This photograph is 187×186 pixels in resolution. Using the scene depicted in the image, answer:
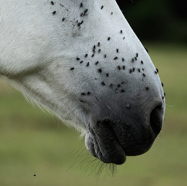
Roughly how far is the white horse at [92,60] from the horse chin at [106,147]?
0.02 m

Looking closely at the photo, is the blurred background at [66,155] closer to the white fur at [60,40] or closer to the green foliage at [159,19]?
the white fur at [60,40]

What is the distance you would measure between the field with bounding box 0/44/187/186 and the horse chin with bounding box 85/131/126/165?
0.71 ft

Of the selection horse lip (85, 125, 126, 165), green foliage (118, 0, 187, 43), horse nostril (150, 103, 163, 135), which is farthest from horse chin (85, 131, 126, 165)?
green foliage (118, 0, 187, 43)

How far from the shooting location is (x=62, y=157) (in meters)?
3.88

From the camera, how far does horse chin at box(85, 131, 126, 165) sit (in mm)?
1344

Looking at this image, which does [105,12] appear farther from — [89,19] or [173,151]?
[173,151]

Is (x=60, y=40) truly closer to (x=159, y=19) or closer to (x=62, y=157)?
(x=62, y=157)

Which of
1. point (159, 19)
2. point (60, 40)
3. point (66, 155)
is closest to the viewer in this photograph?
point (60, 40)

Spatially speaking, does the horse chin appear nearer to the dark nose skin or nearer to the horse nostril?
the dark nose skin


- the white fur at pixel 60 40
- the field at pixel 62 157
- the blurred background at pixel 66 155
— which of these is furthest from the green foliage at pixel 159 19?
the white fur at pixel 60 40

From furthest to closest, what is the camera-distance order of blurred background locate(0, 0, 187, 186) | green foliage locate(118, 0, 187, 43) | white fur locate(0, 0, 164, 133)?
green foliage locate(118, 0, 187, 43)
blurred background locate(0, 0, 187, 186)
white fur locate(0, 0, 164, 133)

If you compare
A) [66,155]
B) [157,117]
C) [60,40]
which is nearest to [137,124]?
[157,117]

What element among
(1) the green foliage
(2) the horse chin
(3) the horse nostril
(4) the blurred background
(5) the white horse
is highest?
(5) the white horse

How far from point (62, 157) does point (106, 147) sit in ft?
8.58
